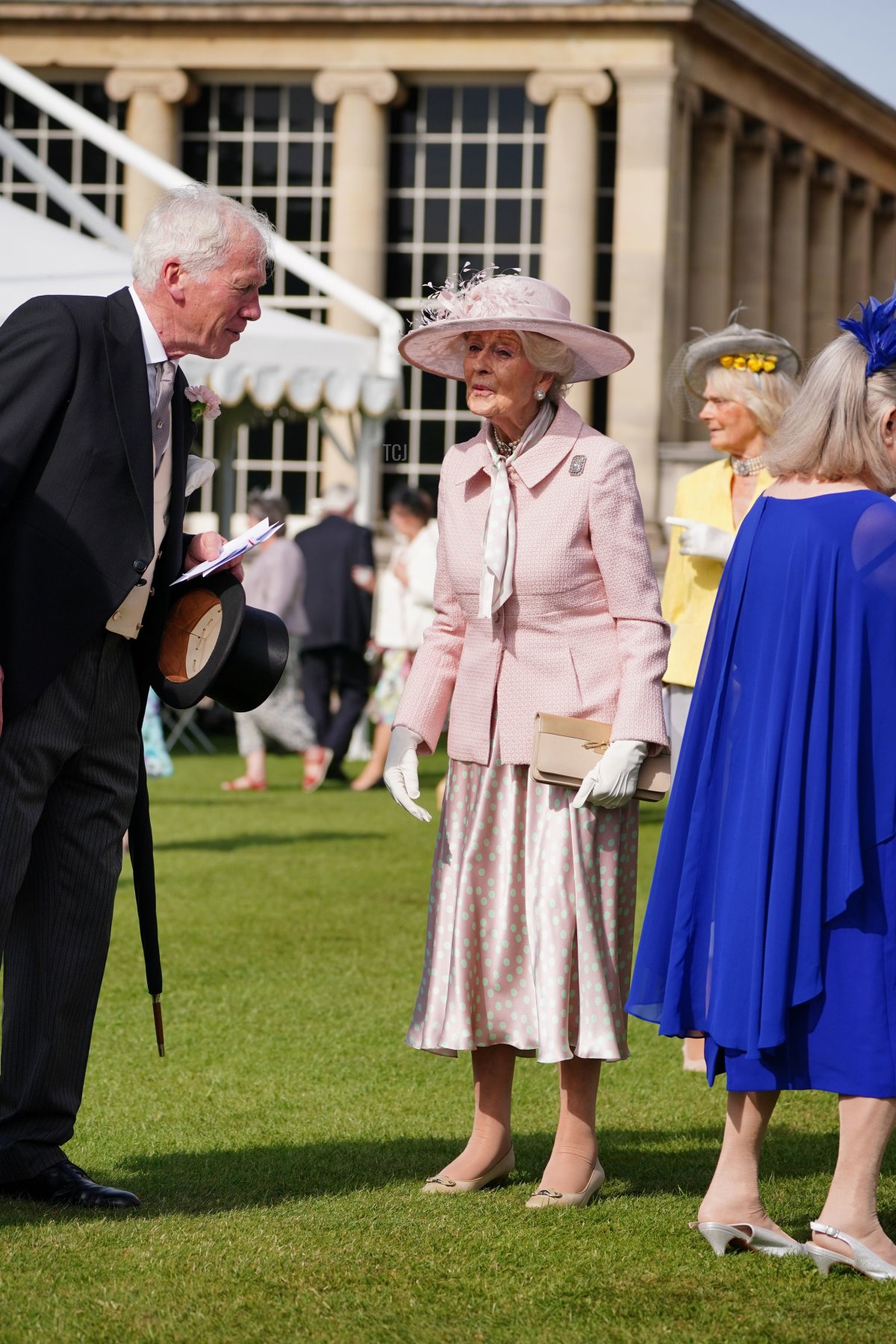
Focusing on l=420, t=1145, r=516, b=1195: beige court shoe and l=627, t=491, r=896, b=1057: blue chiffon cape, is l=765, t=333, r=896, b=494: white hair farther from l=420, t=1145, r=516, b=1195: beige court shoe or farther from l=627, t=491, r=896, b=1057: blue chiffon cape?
l=420, t=1145, r=516, b=1195: beige court shoe

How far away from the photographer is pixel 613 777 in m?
4.55

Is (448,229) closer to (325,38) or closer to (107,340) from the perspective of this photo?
(325,38)

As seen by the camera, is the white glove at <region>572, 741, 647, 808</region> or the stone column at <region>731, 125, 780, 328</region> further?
the stone column at <region>731, 125, 780, 328</region>

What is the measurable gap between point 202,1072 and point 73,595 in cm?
218

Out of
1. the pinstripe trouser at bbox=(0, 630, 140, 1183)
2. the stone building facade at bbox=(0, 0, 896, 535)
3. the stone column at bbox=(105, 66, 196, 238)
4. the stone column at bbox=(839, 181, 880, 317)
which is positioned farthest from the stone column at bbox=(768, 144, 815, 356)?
the pinstripe trouser at bbox=(0, 630, 140, 1183)

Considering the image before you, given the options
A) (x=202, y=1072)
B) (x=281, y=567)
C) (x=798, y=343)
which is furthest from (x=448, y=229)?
(x=202, y=1072)

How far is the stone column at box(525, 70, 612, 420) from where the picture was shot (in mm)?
31172

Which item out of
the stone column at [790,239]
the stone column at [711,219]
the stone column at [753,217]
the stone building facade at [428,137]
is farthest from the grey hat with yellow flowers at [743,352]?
the stone column at [790,239]

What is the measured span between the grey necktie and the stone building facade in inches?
1021

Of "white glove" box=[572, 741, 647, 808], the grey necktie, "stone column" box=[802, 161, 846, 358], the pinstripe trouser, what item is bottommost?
the pinstripe trouser

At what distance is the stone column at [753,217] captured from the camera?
36438 millimetres

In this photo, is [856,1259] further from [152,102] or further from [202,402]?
[152,102]

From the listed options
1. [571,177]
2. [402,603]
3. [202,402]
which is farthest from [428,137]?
[202,402]

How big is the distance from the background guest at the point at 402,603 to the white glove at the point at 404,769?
9070 millimetres
